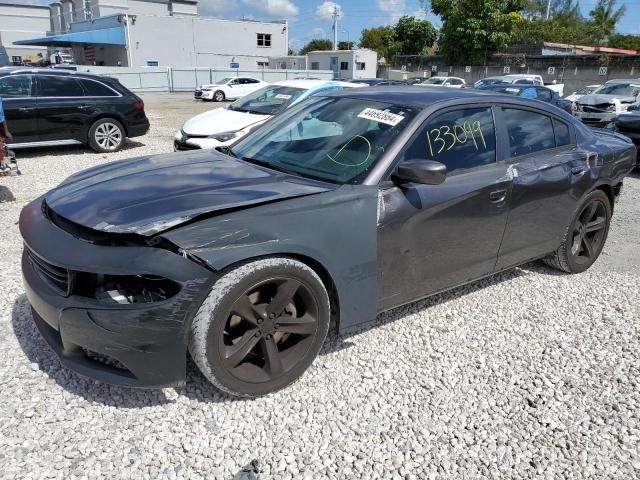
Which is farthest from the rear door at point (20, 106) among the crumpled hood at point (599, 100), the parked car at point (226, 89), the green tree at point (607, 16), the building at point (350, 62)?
Result: the green tree at point (607, 16)

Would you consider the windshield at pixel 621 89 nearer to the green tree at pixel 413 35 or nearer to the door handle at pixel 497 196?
the door handle at pixel 497 196

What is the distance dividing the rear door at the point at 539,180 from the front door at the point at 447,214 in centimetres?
16

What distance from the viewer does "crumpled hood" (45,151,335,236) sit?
2.52m

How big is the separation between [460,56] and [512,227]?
43.0 m

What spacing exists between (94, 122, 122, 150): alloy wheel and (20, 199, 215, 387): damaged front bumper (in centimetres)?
831

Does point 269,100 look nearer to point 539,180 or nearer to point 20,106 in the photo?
point 20,106

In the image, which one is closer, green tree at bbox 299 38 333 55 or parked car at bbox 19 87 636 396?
parked car at bbox 19 87 636 396

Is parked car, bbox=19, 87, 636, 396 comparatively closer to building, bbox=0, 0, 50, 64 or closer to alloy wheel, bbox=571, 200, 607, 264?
alloy wheel, bbox=571, 200, 607, 264

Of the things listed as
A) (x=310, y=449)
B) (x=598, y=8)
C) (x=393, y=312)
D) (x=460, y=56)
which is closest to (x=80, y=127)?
(x=393, y=312)

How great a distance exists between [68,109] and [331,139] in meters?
8.01

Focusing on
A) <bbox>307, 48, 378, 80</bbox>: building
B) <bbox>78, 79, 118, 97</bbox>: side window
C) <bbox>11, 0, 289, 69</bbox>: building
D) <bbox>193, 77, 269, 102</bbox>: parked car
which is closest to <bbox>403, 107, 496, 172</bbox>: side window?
<bbox>78, 79, 118, 97</bbox>: side window

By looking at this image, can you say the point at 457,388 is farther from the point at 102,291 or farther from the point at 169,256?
the point at 102,291

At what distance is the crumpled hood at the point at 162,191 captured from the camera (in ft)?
8.27

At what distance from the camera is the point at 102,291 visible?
2475 mm
